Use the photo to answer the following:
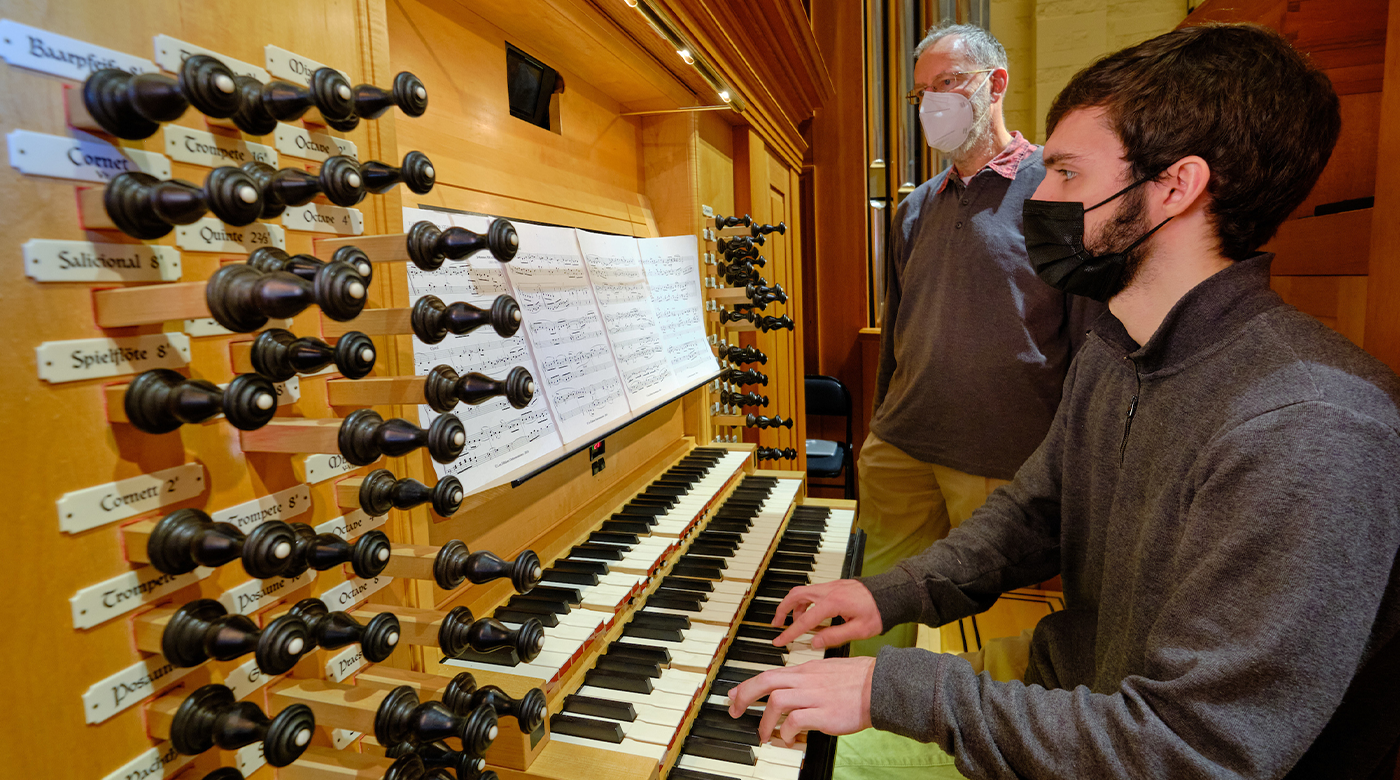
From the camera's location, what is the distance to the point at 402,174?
2.57 feet

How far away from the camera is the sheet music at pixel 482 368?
1098 millimetres

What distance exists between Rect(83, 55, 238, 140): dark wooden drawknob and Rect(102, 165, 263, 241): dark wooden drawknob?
4 cm

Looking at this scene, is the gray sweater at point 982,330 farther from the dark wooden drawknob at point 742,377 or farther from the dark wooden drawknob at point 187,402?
the dark wooden drawknob at point 187,402

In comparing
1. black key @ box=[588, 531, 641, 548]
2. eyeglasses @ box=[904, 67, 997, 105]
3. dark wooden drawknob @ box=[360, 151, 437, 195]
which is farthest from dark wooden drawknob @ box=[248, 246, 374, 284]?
eyeglasses @ box=[904, 67, 997, 105]

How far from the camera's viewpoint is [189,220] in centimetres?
59

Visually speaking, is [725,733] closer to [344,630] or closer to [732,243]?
[344,630]

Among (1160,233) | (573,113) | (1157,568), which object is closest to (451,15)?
(573,113)

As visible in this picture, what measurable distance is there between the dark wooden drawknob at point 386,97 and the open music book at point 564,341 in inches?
8.4

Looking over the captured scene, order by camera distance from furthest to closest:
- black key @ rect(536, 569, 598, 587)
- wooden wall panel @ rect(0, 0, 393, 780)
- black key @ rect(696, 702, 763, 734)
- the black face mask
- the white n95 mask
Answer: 1. the white n95 mask
2. black key @ rect(536, 569, 598, 587)
3. the black face mask
4. black key @ rect(696, 702, 763, 734)
5. wooden wall panel @ rect(0, 0, 393, 780)

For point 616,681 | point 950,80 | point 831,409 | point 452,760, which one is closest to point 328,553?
point 452,760

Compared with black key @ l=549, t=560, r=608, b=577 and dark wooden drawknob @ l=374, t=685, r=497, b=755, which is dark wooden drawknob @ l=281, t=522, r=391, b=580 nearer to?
dark wooden drawknob @ l=374, t=685, r=497, b=755

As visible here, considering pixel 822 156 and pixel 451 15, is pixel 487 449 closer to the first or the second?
pixel 451 15

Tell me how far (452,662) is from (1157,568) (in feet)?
3.52

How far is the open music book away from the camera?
115 centimetres
